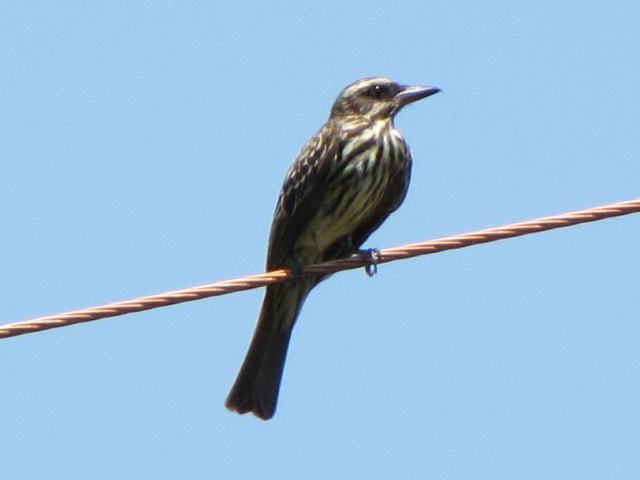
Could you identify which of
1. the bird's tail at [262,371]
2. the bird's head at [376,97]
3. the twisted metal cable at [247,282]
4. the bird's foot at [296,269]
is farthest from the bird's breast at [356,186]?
the twisted metal cable at [247,282]

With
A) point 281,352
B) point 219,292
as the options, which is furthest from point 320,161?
point 219,292

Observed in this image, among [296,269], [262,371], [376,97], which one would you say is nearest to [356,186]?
[296,269]

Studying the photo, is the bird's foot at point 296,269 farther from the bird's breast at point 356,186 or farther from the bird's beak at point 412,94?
the bird's beak at point 412,94

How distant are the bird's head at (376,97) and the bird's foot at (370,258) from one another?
1377 millimetres

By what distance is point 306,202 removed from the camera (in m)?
9.75

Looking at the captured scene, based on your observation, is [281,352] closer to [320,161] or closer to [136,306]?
[320,161]

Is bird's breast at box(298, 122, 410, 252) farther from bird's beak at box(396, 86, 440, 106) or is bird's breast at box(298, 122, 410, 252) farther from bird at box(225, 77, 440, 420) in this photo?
bird's beak at box(396, 86, 440, 106)

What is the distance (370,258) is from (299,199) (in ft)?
2.80

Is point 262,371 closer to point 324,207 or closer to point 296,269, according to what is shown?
point 296,269

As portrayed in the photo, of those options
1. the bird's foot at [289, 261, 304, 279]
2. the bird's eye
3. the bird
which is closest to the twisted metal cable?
the bird's foot at [289, 261, 304, 279]

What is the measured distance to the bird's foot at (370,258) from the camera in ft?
29.7

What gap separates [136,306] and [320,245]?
8.63 feet

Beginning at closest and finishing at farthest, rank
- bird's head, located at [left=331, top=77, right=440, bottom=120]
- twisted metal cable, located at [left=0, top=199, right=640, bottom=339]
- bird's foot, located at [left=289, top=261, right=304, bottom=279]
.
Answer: twisted metal cable, located at [left=0, top=199, right=640, bottom=339] → bird's foot, located at [left=289, top=261, right=304, bottom=279] → bird's head, located at [left=331, top=77, right=440, bottom=120]

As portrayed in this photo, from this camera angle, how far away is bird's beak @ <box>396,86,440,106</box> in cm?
1042
